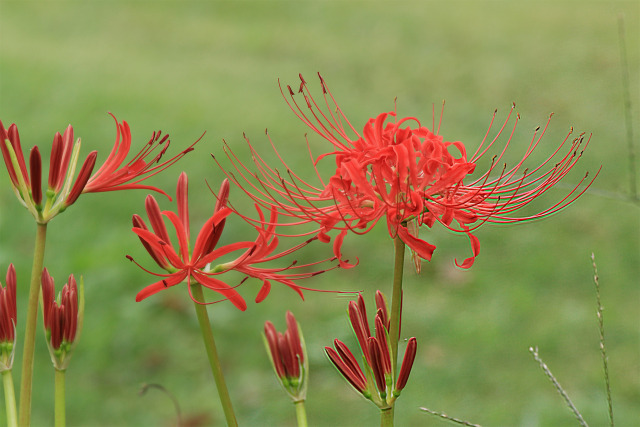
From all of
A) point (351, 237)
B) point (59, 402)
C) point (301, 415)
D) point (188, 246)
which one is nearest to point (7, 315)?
point (59, 402)

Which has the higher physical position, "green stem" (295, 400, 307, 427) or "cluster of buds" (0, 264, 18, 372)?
"cluster of buds" (0, 264, 18, 372)

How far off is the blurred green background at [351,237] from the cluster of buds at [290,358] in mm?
728

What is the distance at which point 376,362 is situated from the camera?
82 cm

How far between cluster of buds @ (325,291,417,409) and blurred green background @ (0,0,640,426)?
2.34 ft

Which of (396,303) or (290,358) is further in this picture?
(290,358)

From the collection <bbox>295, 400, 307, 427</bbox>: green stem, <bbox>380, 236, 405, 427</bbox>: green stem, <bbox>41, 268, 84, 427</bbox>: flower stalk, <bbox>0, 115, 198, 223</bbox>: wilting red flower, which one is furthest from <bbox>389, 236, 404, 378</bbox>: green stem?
<bbox>41, 268, 84, 427</bbox>: flower stalk

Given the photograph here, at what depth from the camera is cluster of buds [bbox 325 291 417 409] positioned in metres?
0.82

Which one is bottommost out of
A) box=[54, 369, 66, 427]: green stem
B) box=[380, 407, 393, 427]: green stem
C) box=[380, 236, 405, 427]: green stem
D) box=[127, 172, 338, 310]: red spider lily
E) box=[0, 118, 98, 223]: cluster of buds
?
box=[380, 407, 393, 427]: green stem

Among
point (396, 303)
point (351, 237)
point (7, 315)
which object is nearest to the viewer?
point (396, 303)

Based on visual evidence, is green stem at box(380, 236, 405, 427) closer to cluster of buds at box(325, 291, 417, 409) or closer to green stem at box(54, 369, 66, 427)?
cluster of buds at box(325, 291, 417, 409)

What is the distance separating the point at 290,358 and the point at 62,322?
0.28 m

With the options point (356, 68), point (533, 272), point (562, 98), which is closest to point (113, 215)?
point (533, 272)

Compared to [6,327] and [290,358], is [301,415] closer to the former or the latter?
[290,358]

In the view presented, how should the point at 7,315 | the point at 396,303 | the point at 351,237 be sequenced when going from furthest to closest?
1. the point at 351,237
2. the point at 7,315
3. the point at 396,303
